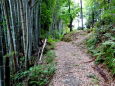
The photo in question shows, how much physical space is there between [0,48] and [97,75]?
3.14 meters

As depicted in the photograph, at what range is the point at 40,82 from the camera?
171 inches

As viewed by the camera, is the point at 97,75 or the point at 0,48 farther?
the point at 97,75

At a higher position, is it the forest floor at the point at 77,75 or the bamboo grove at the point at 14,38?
the bamboo grove at the point at 14,38

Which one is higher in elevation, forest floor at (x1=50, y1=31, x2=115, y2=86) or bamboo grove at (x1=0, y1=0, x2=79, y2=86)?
bamboo grove at (x1=0, y1=0, x2=79, y2=86)

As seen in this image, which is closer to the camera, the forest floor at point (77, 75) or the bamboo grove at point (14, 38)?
the bamboo grove at point (14, 38)

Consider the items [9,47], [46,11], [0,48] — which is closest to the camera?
[0,48]

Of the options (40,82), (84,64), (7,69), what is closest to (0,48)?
(7,69)

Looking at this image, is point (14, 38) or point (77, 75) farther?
point (14, 38)

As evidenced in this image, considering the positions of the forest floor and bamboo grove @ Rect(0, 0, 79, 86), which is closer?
bamboo grove @ Rect(0, 0, 79, 86)

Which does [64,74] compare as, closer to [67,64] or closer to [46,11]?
[67,64]

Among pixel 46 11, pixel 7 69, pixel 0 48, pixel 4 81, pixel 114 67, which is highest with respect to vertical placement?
pixel 46 11

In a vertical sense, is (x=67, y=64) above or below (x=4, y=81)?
below

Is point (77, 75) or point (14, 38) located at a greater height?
point (14, 38)

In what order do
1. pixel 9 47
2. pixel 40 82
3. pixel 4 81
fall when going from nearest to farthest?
pixel 4 81 → pixel 40 82 → pixel 9 47
